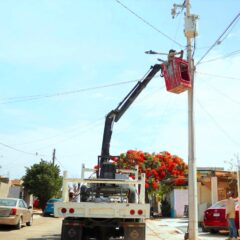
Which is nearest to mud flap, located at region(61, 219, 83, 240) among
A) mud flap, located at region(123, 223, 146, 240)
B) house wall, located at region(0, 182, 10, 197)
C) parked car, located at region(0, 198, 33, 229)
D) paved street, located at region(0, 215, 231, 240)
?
mud flap, located at region(123, 223, 146, 240)

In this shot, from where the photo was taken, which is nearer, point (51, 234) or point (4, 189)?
point (51, 234)

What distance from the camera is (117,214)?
1179 centimetres

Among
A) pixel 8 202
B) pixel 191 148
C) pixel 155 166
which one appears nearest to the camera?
pixel 191 148

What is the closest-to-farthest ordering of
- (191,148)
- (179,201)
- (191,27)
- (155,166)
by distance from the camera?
1. (191,148)
2. (191,27)
3. (179,201)
4. (155,166)

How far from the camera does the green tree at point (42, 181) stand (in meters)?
41.9

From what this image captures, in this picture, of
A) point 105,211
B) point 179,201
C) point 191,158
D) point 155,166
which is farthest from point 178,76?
point 155,166

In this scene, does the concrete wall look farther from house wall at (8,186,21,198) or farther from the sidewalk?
the sidewalk

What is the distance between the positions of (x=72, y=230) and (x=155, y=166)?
26.4 meters

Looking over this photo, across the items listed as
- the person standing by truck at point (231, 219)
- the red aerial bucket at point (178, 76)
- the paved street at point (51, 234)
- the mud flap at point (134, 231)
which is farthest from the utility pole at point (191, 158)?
the paved street at point (51, 234)

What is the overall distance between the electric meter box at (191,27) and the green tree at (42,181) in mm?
29707

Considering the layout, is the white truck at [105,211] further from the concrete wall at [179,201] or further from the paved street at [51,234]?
the concrete wall at [179,201]

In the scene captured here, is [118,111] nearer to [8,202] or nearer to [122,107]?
[122,107]

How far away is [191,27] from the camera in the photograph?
14609 millimetres

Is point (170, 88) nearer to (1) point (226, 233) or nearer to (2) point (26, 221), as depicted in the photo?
(1) point (226, 233)
